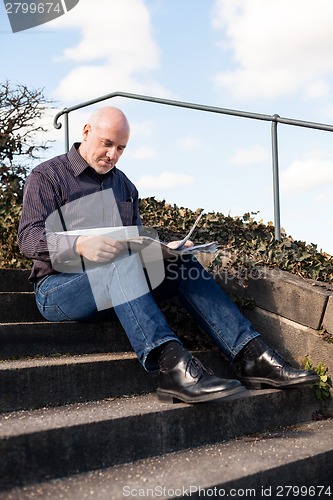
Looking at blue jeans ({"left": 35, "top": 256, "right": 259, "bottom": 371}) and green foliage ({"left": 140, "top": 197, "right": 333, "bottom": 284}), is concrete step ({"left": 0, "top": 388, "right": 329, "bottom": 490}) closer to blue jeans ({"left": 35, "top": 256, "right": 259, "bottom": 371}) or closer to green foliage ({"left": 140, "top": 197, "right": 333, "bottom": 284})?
blue jeans ({"left": 35, "top": 256, "right": 259, "bottom": 371})

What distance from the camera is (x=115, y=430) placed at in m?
2.17

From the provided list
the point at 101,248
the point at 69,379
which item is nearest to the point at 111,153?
the point at 101,248

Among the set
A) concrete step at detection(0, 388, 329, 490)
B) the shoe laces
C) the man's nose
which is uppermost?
the man's nose

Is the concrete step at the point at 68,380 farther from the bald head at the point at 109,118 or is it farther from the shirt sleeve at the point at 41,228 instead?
the bald head at the point at 109,118

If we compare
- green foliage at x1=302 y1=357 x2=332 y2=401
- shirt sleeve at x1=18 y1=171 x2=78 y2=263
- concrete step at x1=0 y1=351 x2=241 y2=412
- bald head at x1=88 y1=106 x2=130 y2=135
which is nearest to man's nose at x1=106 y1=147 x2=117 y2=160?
bald head at x1=88 y1=106 x2=130 y2=135

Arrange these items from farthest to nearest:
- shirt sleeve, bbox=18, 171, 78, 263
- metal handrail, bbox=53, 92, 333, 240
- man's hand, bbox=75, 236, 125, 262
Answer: metal handrail, bbox=53, 92, 333, 240 → shirt sleeve, bbox=18, 171, 78, 263 → man's hand, bbox=75, 236, 125, 262

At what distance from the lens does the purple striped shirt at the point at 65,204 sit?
9.18ft

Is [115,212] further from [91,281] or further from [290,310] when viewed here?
[290,310]

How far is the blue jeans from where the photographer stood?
8.35 ft

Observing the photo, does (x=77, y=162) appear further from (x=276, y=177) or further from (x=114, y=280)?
(x=276, y=177)

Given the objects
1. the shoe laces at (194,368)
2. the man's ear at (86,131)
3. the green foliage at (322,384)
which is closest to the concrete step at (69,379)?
the shoe laces at (194,368)

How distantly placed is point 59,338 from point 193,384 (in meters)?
0.83

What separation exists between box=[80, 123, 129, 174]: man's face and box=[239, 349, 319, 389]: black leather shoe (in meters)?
1.22

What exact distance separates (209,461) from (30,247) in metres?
1.26
